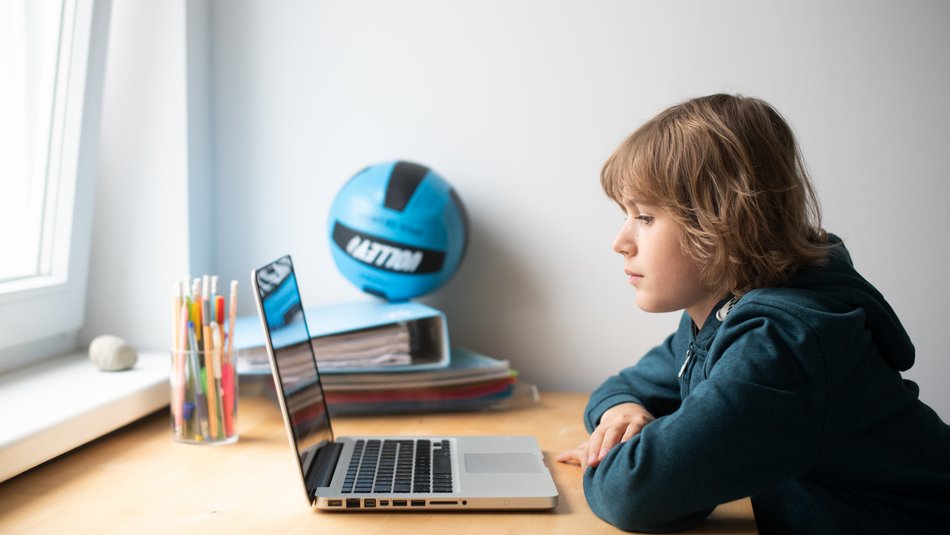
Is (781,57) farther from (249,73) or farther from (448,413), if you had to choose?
(249,73)

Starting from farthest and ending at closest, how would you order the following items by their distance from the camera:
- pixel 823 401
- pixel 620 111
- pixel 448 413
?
pixel 620 111, pixel 448 413, pixel 823 401

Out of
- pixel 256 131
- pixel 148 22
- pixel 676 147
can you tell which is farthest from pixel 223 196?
pixel 676 147

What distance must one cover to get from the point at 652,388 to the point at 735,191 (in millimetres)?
388

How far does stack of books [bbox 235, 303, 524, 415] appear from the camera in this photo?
1.34 metres

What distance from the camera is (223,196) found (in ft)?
5.38

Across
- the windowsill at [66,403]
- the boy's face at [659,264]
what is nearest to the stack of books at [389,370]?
the windowsill at [66,403]

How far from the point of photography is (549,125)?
153cm

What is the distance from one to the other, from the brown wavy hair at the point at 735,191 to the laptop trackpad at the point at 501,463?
0.33 metres

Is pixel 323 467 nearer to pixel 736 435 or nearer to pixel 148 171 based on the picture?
pixel 736 435

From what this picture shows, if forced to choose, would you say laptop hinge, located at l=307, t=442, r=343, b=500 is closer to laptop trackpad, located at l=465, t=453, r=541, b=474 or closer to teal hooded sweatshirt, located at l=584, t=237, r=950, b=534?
laptop trackpad, located at l=465, t=453, r=541, b=474

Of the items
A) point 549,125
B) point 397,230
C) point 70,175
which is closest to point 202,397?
point 397,230

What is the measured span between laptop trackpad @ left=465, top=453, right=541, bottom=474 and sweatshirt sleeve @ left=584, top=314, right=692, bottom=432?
5.6 inches

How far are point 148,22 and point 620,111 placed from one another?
0.87 metres

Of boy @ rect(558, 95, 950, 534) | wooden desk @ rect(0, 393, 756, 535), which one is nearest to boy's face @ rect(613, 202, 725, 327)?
boy @ rect(558, 95, 950, 534)
